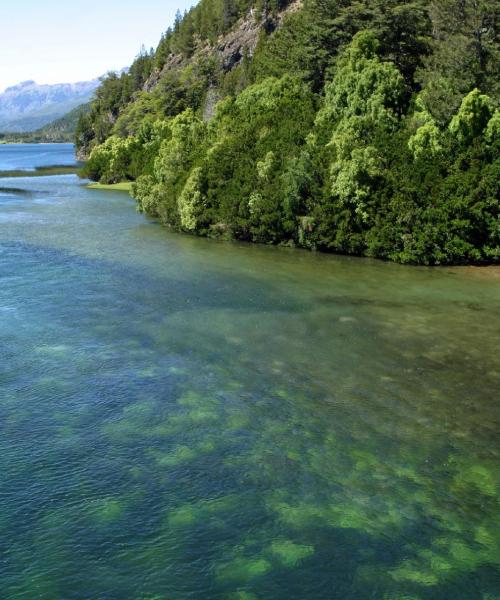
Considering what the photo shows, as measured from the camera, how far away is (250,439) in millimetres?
20922

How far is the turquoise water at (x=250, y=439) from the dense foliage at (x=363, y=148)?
674cm

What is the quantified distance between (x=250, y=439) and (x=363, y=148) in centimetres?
3313

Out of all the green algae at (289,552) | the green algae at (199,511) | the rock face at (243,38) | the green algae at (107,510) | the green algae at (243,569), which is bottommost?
the green algae at (107,510)

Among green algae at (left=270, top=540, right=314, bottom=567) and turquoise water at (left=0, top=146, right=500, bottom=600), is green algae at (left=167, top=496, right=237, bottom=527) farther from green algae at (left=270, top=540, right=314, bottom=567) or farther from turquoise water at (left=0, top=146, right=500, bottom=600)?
green algae at (left=270, top=540, right=314, bottom=567)

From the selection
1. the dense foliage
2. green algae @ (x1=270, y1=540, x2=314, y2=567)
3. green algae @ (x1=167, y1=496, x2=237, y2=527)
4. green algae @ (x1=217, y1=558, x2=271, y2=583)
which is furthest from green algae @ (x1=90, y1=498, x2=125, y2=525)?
the dense foliage

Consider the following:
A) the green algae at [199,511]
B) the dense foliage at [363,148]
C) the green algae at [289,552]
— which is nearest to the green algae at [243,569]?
the green algae at [289,552]

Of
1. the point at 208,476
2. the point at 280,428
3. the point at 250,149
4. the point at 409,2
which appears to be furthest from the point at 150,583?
the point at 409,2

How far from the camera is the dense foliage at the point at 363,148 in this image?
4506cm

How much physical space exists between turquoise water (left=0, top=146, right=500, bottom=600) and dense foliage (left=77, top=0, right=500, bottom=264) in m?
6.74

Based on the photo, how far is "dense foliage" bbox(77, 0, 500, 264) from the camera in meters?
45.1

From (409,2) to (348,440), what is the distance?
62.8 metres

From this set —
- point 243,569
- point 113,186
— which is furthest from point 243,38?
point 243,569

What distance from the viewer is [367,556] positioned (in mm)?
15234

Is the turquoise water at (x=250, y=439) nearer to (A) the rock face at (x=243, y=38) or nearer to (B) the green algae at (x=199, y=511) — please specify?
(B) the green algae at (x=199, y=511)
